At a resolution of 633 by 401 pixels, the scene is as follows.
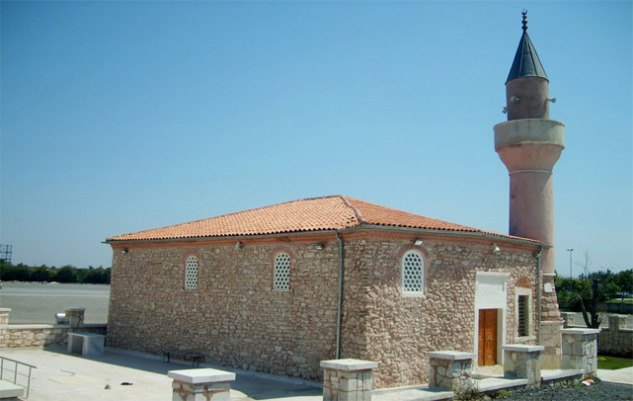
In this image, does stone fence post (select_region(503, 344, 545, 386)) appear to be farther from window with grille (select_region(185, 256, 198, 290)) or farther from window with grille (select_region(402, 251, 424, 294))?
window with grille (select_region(185, 256, 198, 290))

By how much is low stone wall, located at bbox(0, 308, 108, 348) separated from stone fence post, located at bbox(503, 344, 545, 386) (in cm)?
1387

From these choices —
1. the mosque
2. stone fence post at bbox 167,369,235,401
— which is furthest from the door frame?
stone fence post at bbox 167,369,235,401

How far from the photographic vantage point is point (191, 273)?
1714cm

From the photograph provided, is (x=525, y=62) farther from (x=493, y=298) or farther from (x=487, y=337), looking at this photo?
(x=487, y=337)

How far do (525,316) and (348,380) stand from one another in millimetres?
9219

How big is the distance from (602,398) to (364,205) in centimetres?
753

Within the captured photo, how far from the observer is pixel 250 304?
1513 centimetres

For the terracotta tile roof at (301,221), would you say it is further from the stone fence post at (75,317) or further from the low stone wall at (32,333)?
the low stone wall at (32,333)

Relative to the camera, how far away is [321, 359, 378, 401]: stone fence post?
9.63m

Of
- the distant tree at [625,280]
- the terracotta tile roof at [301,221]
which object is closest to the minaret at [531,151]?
the terracotta tile roof at [301,221]

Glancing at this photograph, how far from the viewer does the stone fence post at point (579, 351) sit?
1565 centimetres

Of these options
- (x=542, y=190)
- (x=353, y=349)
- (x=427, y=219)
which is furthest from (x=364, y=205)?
(x=542, y=190)

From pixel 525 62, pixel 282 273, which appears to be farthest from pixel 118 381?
pixel 525 62

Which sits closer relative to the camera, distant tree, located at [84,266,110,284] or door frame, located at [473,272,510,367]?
door frame, located at [473,272,510,367]
